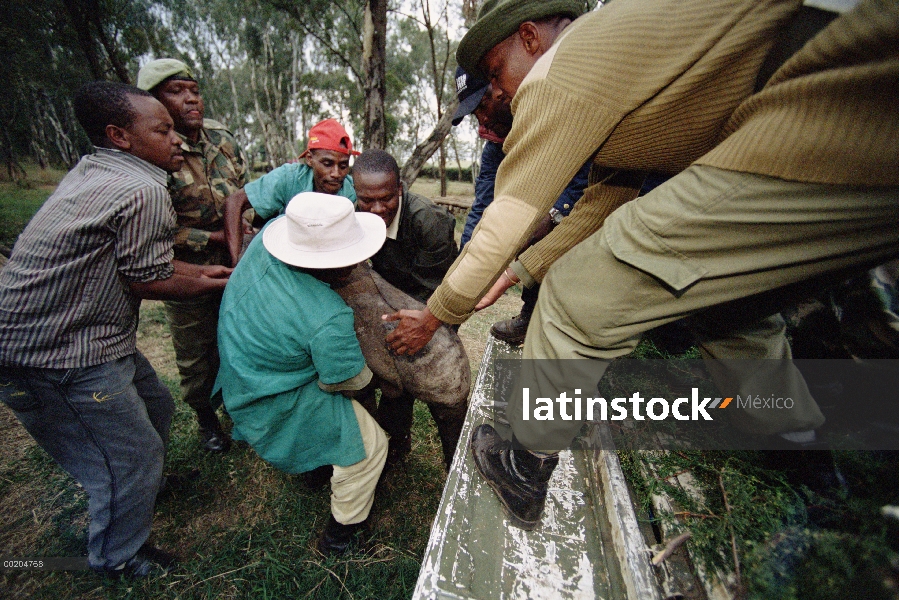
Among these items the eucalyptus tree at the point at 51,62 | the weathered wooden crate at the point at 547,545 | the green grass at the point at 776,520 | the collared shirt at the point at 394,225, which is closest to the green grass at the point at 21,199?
the eucalyptus tree at the point at 51,62

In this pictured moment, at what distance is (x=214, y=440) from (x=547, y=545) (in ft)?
7.46

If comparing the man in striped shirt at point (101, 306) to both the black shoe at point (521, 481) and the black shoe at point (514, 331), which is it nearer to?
the black shoe at point (521, 481)

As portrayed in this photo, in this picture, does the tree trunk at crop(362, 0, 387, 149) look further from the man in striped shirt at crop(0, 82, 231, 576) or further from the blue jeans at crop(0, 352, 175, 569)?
the blue jeans at crop(0, 352, 175, 569)

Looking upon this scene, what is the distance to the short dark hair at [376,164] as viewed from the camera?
7.63ft

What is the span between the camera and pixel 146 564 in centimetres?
174

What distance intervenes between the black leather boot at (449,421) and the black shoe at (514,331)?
93cm

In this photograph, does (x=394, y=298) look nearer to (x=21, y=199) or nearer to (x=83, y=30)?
(x=83, y=30)

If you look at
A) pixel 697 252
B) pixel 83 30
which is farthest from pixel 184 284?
pixel 83 30

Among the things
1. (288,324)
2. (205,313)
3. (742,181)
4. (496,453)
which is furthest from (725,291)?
(205,313)

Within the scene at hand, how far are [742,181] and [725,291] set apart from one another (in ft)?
1.02

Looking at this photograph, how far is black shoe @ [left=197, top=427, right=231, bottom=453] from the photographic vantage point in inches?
100

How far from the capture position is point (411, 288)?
9.07ft

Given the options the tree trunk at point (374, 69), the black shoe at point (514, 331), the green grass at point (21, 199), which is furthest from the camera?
the green grass at point (21, 199)

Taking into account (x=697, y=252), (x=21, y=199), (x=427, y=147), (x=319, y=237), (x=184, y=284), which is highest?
(x=697, y=252)
